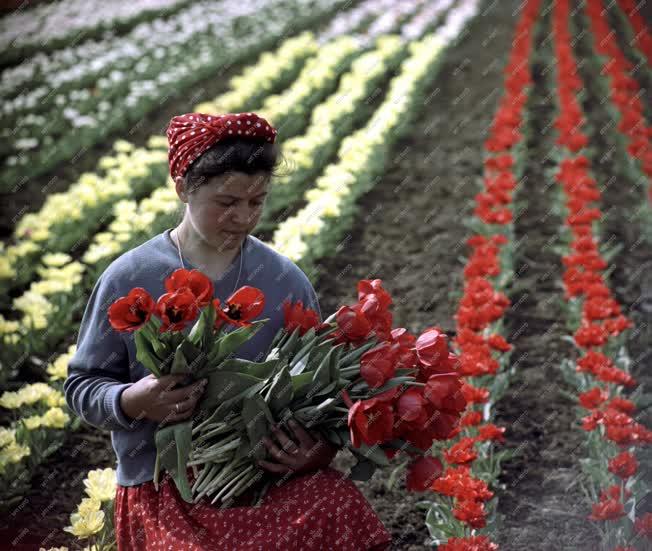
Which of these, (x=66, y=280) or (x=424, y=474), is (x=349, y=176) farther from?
(x=424, y=474)

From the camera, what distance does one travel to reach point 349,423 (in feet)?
6.20

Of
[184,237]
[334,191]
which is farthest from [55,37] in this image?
[184,237]

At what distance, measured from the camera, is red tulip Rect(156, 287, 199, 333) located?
1.79 meters

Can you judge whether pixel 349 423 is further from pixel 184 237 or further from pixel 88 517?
pixel 88 517

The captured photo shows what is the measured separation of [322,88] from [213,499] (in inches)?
263

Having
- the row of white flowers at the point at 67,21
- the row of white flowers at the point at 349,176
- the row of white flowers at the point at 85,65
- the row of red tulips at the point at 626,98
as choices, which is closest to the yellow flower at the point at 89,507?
the row of white flowers at the point at 349,176

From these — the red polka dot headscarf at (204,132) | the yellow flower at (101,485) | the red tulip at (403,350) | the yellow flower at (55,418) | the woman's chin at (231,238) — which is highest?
the red polka dot headscarf at (204,132)

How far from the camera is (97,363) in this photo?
84.2 inches

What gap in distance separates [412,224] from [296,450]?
146 inches

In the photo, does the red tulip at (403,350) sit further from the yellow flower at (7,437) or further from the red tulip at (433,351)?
the yellow flower at (7,437)

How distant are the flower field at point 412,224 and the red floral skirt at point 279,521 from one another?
0.11 m

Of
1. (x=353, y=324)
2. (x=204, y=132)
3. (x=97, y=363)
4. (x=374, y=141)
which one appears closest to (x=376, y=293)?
(x=353, y=324)

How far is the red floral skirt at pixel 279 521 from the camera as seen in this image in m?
1.92

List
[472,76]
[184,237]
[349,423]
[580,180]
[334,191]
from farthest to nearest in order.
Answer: [472,76]
[334,191]
[580,180]
[184,237]
[349,423]
